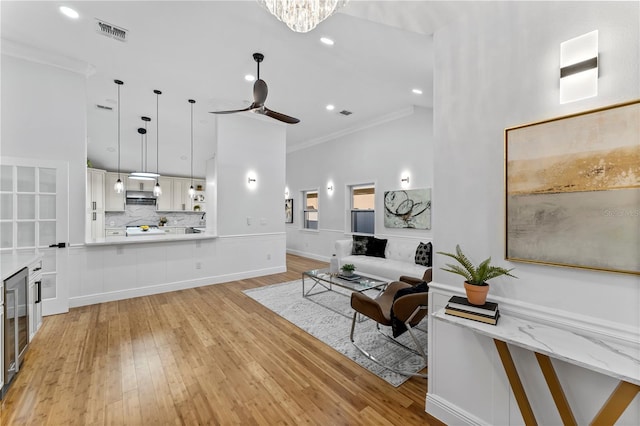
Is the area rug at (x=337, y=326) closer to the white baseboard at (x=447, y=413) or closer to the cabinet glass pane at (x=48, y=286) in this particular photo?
the white baseboard at (x=447, y=413)

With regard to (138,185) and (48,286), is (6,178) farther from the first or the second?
(138,185)

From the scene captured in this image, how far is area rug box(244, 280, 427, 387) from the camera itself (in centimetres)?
247

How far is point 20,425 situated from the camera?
1731mm

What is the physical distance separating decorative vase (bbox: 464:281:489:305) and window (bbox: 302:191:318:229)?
21.3ft

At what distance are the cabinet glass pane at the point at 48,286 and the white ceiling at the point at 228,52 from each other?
9.28 feet

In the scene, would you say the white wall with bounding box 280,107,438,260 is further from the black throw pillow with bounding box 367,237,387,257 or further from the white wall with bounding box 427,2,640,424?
the white wall with bounding box 427,2,640,424

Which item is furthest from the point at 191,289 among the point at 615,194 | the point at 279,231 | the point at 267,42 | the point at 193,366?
the point at 615,194

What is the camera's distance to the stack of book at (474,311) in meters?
1.41

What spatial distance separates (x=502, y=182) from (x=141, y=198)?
32.0 ft

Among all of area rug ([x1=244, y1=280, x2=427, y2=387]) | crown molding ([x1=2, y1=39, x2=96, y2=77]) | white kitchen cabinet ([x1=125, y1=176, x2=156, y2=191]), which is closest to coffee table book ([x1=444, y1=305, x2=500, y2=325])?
area rug ([x1=244, y1=280, x2=427, y2=387])

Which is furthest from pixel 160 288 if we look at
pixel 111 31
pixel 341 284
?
pixel 111 31

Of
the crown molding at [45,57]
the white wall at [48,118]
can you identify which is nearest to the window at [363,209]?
the white wall at [48,118]

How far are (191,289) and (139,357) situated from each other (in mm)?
2245

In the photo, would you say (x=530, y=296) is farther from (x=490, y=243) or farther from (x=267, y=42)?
(x=267, y=42)
